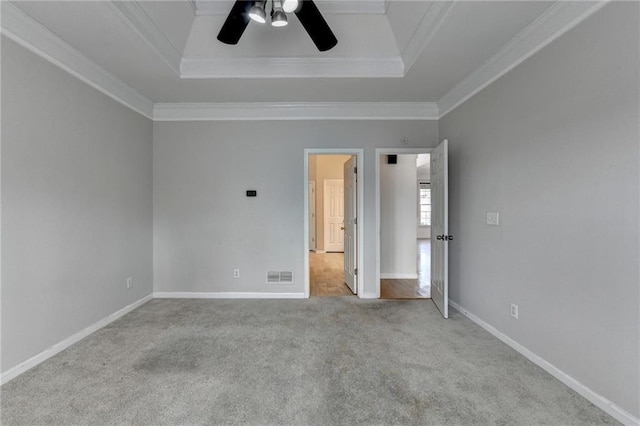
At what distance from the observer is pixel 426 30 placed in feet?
7.96

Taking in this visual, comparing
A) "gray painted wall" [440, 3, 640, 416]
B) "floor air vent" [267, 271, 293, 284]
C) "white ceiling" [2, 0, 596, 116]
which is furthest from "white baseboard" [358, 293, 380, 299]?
"white ceiling" [2, 0, 596, 116]

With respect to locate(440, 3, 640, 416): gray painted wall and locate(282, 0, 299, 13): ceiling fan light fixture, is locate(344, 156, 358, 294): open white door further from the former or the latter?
locate(282, 0, 299, 13): ceiling fan light fixture

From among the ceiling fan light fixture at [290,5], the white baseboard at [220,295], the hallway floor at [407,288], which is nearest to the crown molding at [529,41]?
the ceiling fan light fixture at [290,5]

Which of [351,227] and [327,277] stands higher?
[351,227]

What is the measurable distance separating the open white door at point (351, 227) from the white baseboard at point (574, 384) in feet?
5.90

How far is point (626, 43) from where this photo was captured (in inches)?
64.8

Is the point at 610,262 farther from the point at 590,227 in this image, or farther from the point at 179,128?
the point at 179,128

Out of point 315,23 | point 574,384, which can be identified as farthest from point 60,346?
point 574,384

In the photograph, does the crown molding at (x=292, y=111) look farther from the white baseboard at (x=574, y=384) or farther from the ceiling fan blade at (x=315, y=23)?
the white baseboard at (x=574, y=384)

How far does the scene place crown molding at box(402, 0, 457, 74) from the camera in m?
2.14

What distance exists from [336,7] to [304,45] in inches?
17.5

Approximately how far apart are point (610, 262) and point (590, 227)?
238 mm

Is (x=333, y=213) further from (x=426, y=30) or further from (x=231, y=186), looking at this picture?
(x=426, y=30)

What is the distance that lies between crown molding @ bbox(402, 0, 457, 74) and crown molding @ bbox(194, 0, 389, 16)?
437 mm
